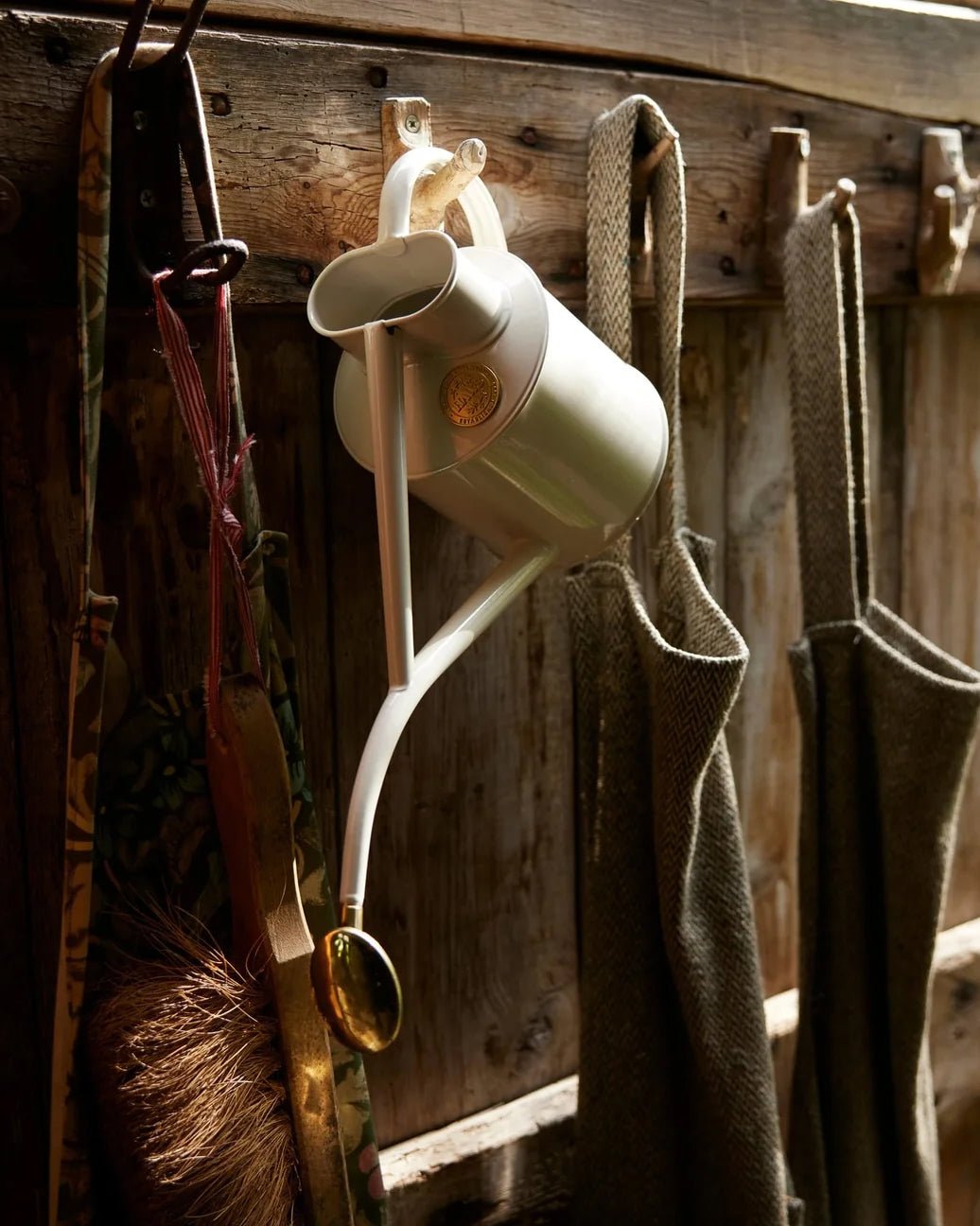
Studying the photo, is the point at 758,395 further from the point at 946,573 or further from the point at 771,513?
the point at 946,573

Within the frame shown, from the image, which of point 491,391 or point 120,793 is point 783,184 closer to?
point 491,391

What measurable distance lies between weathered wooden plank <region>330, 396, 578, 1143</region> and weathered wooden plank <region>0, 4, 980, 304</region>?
18 cm

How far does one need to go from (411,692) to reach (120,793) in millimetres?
168

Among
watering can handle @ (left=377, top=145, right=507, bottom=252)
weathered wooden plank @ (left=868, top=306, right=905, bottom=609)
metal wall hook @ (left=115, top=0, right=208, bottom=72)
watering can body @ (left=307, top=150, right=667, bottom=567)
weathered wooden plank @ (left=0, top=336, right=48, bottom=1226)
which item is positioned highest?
metal wall hook @ (left=115, top=0, right=208, bottom=72)

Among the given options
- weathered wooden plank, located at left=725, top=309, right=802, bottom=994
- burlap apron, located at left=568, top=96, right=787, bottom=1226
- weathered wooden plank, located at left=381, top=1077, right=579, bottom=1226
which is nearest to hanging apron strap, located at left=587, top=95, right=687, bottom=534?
burlap apron, located at left=568, top=96, right=787, bottom=1226

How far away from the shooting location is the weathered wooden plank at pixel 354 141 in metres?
0.60

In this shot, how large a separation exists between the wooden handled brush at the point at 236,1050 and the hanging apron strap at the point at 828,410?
44 centimetres

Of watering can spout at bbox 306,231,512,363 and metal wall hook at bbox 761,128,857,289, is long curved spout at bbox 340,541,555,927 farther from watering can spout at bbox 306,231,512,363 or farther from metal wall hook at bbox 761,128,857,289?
metal wall hook at bbox 761,128,857,289

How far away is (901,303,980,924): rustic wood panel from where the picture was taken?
42.4 inches

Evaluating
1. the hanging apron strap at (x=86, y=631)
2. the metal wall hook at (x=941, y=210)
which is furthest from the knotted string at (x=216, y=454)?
the metal wall hook at (x=941, y=210)

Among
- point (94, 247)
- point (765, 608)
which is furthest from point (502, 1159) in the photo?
point (94, 247)

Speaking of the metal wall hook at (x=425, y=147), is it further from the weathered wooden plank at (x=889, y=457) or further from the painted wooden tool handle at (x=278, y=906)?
the weathered wooden plank at (x=889, y=457)

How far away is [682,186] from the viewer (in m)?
0.74

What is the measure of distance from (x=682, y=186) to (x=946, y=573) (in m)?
0.56
